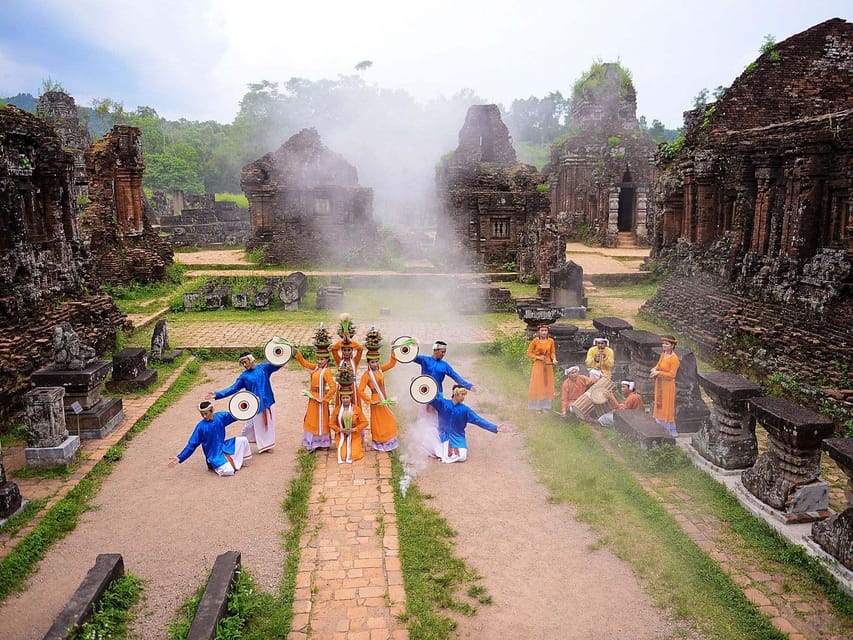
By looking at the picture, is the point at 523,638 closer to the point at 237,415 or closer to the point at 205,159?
the point at 237,415

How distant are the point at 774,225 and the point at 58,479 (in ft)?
36.8

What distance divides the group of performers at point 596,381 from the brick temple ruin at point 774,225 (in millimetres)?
2135

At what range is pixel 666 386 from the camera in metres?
8.00

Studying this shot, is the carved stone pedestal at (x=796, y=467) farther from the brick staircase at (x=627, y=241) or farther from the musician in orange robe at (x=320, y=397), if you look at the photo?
the brick staircase at (x=627, y=241)

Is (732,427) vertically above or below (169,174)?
below

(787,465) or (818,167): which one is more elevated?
(818,167)

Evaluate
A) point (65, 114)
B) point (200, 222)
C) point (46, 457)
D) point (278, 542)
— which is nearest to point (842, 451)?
point (278, 542)

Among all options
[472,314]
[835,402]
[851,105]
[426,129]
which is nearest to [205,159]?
[426,129]

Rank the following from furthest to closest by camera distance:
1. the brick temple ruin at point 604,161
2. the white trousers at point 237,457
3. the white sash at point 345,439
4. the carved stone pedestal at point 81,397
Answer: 1. the brick temple ruin at point 604,161
2. the carved stone pedestal at point 81,397
3. the white sash at point 345,439
4. the white trousers at point 237,457

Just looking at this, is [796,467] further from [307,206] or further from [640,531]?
[307,206]

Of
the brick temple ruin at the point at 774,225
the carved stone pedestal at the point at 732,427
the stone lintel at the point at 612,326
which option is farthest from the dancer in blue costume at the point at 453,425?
the brick temple ruin at the point at 774,225

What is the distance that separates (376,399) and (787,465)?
432 cm

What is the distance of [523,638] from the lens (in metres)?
4.56

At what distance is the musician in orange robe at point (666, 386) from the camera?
26.0 feet
